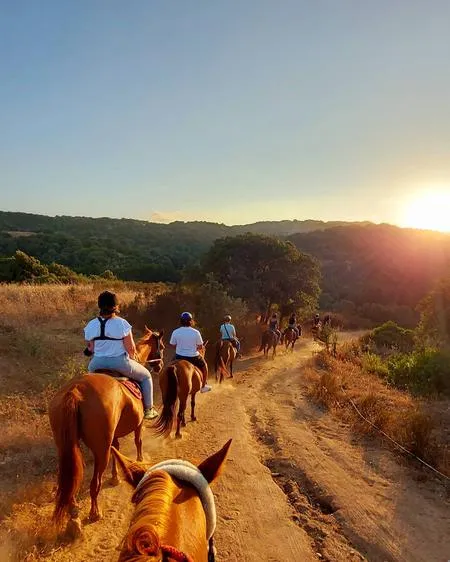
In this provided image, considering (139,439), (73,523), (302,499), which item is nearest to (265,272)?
(139,439)

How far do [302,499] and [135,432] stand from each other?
2.64 m

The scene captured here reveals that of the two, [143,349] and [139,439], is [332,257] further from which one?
[139,439]

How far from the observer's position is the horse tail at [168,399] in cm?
777

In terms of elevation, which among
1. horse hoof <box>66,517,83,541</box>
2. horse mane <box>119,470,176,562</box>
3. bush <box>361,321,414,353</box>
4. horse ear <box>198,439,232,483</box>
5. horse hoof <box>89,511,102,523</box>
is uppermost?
horse mane <box>119,470,176,562</box>

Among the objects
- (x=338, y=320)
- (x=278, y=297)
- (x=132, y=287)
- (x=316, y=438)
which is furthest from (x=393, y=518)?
(x=338, y=320)

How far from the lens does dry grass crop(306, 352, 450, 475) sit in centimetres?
782

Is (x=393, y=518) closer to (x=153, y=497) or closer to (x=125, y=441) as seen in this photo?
(x=125, y=441)

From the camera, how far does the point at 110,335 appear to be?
20.2 ft

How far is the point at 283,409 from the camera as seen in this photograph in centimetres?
1073

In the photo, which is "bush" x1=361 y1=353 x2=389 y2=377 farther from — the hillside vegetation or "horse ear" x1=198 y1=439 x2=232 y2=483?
the hillside vegetation

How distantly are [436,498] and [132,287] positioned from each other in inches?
872

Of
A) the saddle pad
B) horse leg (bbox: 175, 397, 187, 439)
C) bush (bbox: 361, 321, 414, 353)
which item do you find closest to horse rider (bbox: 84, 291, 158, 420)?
the saddle pad

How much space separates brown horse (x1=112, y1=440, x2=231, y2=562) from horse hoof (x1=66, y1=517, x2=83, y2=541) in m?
3.27

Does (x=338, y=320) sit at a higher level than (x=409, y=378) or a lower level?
lower
